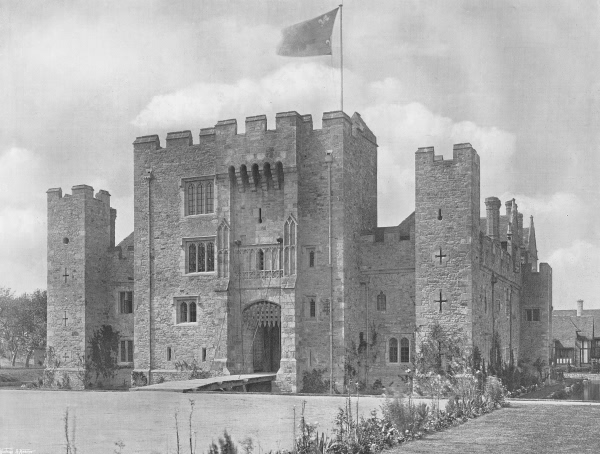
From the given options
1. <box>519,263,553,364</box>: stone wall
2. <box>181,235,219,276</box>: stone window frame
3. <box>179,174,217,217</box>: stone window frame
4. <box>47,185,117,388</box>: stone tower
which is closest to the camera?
<box>181,235,219,276</box>: stone window frame

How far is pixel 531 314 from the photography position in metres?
43.7

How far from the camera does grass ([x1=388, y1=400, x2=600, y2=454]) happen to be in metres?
15.2

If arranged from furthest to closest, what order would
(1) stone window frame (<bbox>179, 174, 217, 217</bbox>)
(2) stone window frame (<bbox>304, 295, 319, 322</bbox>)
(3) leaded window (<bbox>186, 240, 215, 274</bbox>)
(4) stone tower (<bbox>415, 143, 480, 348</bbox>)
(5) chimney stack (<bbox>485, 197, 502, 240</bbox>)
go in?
(5) chimney stack (<bbox>485, 197, 502, 240</bbox>) < (1) stone window frame (<bbox>179, 174, 217, 217</bbox>) < (3) leaded window (<bbox>186, 240, 215, 274</bbox>) < (2) stone window frame (<bbox>304, 295, 319, 322</bbox>) < (4) stone tower (<bbox>415, 143, 480, 348</bbox>)

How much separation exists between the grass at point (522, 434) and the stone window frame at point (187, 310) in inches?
691

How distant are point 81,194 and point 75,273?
3936 millimetres

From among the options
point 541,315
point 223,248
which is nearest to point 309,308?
point 223,248

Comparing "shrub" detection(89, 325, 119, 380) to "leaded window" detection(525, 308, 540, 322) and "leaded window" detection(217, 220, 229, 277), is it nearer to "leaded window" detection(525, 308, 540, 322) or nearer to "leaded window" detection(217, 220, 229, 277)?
"leaded window" detection(217, 220, 229, 277)

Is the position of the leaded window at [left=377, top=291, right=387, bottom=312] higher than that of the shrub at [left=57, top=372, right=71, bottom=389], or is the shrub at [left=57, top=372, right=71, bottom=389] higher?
the leaded window at [left=377, top=291, right=387, bottom=312]

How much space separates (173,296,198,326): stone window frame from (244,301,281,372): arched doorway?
2.70 m

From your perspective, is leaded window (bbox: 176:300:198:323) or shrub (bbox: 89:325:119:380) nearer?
leaded window (bbox: 176:300:198:323)

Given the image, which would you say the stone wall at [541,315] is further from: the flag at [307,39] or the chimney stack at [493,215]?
the flag at [307,39]

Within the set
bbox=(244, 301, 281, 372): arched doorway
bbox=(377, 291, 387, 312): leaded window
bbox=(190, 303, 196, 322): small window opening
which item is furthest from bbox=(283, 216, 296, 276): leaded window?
bbox=(190, 303, 196, 322): small window opening

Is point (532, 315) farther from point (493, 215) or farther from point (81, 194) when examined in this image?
point (81, 194)

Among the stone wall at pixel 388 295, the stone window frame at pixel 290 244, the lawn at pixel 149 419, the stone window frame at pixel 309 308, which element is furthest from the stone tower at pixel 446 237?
the lawn at pixel 149 419
